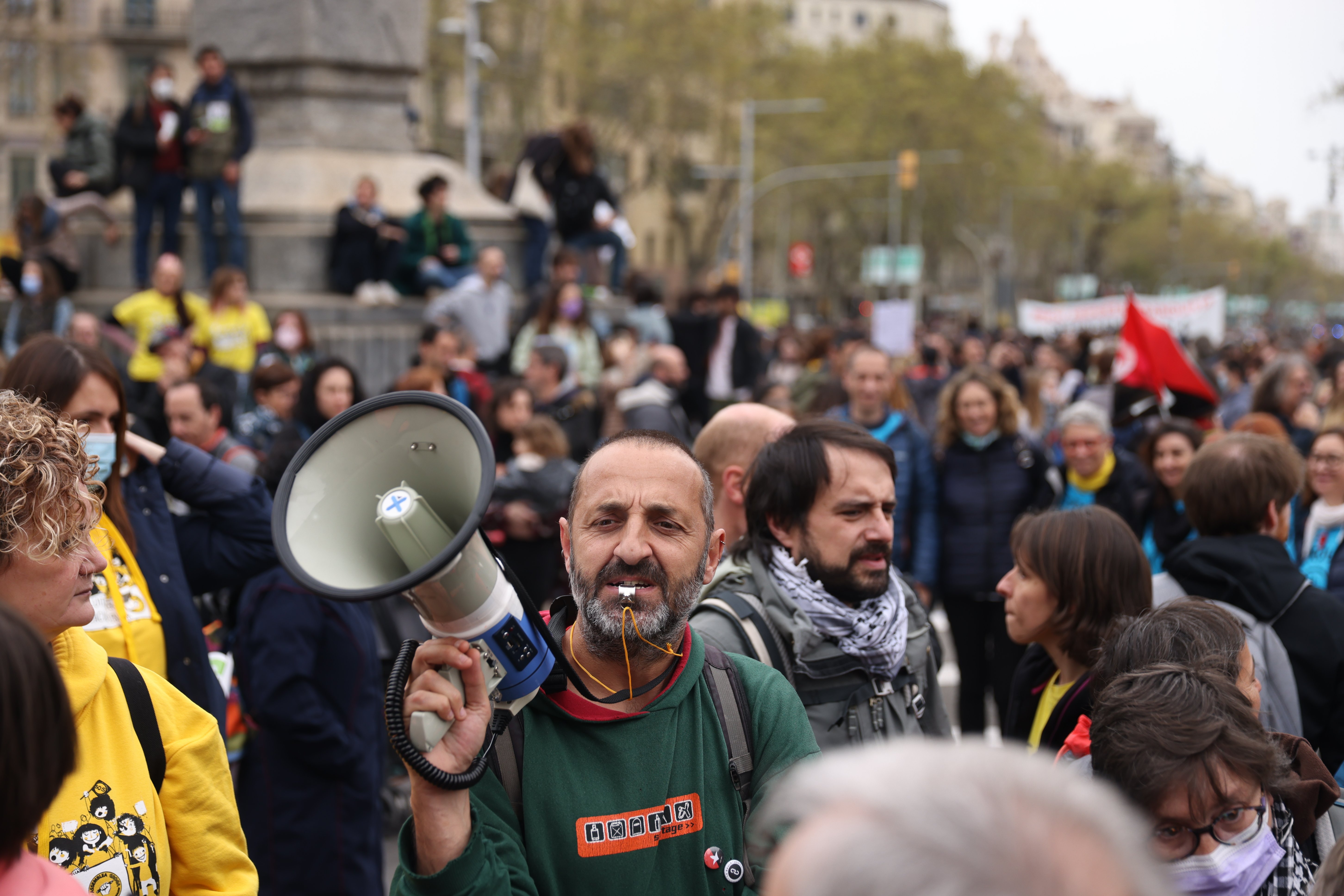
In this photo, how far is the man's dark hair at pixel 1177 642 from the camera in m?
2.69

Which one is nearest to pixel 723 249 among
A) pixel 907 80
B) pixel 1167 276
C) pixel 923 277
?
pixel 907 80

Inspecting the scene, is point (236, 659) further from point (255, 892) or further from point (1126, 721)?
point (1126, 721)

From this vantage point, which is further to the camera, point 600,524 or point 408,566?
point 600,524

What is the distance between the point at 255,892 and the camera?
7.45 feet

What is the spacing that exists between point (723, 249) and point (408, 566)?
46809mm

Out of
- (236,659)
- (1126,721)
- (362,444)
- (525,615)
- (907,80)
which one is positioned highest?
(907,80)

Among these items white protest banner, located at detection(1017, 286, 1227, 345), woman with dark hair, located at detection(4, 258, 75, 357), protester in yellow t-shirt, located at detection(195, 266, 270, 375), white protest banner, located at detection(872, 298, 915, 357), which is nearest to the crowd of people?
protester in yellow t-shirt, located at detection(195, 266, 270, 375)

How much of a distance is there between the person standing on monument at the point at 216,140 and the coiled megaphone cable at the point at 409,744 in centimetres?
982

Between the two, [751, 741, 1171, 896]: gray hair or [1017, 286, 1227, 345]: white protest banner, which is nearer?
[751, 741, 1171, 896]: gray hair

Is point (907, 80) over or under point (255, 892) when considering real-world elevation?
over

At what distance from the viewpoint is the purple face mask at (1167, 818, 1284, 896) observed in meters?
2.22

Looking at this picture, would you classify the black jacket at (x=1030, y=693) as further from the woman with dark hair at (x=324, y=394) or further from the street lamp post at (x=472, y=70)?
the street lamp post at (x=472, y=70)

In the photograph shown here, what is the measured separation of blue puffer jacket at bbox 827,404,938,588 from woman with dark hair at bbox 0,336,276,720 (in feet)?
11.3

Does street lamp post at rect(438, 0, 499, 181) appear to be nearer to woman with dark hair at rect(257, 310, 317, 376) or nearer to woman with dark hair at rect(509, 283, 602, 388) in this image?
woman with dark hair at rect(509, 283, 602, 388)
